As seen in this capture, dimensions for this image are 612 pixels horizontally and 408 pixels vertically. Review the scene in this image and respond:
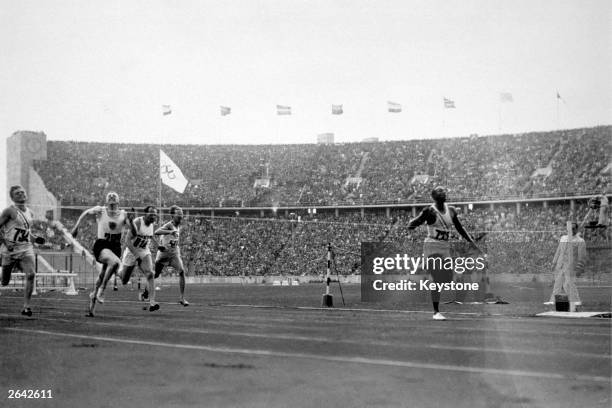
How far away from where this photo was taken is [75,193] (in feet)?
211

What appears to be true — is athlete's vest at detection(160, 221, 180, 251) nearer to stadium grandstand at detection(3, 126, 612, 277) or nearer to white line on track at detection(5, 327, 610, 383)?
white line on track at detection(5, 327, 610, 383)

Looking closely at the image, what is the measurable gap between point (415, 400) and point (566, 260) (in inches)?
502

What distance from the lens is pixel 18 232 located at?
46.6 feet

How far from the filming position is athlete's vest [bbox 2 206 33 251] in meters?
14.2

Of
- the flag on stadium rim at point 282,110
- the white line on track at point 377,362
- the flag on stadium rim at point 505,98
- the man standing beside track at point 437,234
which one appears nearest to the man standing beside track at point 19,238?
the white line on track at point 377,362

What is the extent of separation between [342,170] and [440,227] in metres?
56.6

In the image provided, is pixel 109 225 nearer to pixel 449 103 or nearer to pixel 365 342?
pixel 365 342

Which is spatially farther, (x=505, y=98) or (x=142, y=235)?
(x=505, y=98)

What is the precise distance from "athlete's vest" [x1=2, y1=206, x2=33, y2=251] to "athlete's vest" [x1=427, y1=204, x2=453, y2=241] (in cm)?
662

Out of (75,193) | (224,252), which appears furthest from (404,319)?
(75,193)

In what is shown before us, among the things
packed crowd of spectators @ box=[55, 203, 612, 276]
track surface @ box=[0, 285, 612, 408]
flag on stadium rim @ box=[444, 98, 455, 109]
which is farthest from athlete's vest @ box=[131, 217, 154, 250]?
flag on stadium rim @ box=[444, 98, 455, 109]

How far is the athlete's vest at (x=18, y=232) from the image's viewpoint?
14.2 metres

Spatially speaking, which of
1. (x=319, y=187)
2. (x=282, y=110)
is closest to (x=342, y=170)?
(x=319, y=187)

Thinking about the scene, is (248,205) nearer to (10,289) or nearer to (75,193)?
(75,193)
